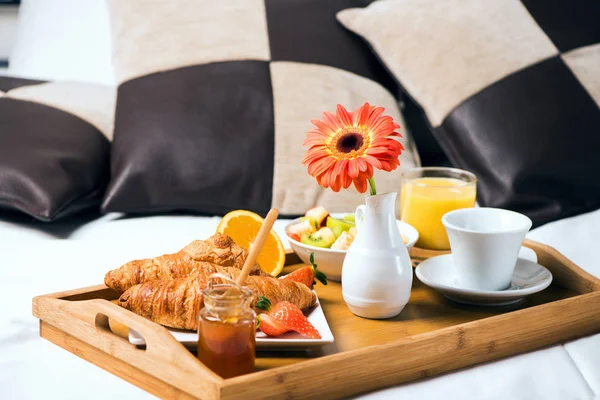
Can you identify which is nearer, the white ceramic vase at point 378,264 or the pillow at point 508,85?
the white ceramic vase at point 378,264

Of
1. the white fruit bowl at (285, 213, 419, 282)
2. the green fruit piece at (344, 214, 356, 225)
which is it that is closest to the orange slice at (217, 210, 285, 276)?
the white fruit bowl at (285, 213, 419, 282)

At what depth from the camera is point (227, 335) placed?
0.83m

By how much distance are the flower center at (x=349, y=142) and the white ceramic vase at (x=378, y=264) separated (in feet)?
0.25

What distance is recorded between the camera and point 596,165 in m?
1.70

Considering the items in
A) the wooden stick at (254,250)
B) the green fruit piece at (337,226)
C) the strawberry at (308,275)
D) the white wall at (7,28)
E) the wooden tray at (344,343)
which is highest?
the wooden stick at (254,250)

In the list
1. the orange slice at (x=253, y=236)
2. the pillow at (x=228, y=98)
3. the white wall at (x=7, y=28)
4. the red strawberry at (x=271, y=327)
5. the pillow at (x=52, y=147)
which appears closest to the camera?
the red strawberry at (x=271, y=327)

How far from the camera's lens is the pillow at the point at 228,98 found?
5.38 ft

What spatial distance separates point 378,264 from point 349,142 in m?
0.18

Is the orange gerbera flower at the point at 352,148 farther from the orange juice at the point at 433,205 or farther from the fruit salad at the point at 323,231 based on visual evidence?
the orange juice at the point at 433,205

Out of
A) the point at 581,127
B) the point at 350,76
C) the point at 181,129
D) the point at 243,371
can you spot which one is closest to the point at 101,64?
the point at 181,129

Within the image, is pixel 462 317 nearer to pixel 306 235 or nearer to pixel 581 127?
pixel 306 235

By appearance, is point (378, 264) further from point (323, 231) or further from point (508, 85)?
point (508, 85)

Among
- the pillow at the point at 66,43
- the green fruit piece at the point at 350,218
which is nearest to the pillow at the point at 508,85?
the green fruit piece at the point at 350,218

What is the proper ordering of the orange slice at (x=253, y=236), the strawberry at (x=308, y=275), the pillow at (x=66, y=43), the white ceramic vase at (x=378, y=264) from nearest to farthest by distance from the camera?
1. the white ceramic vase at (x=378, y=264)
2. the strawberry at (x=308, y=275)
3. the orange slice at (x=253, y=236)
4. the pillow at (x=66, y=43)
